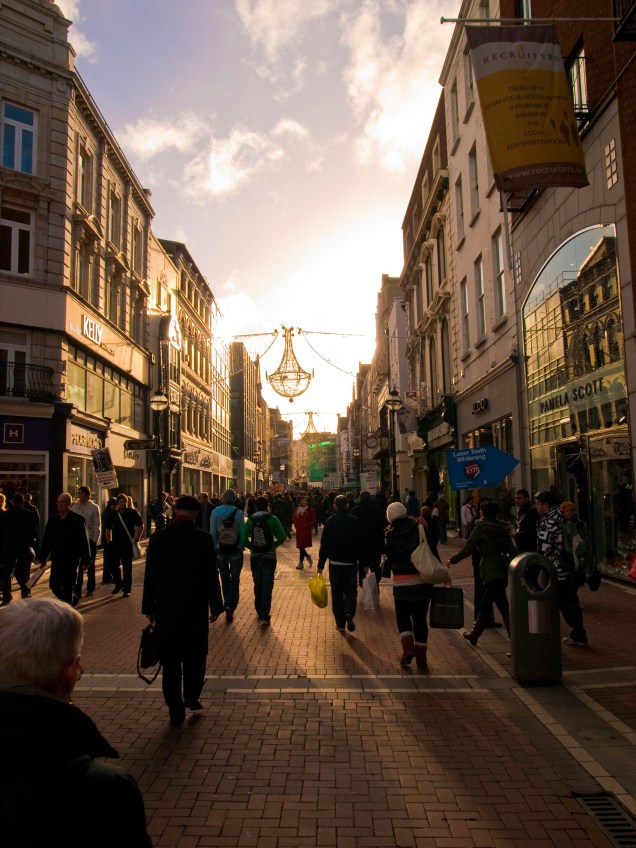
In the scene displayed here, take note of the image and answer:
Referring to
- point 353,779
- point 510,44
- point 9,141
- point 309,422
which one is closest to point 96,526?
point 353,779

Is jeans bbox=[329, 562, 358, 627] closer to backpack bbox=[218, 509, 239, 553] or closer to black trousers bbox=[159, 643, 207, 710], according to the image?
backpack bbox=[218, 509, 239, 553]

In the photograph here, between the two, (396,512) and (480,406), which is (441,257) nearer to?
(480,406)

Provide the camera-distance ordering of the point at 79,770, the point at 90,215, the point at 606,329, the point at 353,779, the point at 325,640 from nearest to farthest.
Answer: the point at 79,770
the point at 353,779
the point at 325,640
the point at 606,329
the point at 90,215

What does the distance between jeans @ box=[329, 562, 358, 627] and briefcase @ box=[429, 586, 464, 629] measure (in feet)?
6.10

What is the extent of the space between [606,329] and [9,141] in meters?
18.1

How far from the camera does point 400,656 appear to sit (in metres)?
7.64

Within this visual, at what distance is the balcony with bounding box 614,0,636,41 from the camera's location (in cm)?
964

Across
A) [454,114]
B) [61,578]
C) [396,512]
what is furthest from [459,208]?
[61,578]

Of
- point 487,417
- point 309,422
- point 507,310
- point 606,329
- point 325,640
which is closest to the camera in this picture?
point 325,640

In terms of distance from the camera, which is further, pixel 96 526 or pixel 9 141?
pixel 9 141

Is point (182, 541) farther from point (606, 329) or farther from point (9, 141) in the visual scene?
point (9, 141)

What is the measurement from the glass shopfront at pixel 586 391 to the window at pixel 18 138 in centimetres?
1565

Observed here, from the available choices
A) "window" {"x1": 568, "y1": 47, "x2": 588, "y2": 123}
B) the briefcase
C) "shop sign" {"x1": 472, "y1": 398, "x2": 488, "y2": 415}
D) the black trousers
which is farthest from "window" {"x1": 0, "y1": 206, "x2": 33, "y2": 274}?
the black trousers

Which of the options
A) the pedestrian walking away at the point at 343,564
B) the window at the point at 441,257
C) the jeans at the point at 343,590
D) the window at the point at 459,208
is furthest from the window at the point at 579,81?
the window at the point at 441,257
